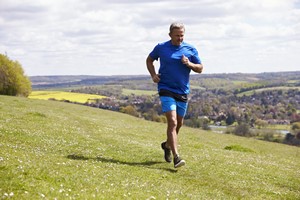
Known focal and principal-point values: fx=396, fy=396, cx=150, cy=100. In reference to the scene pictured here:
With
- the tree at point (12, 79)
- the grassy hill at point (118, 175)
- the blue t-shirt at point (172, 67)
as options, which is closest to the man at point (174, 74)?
the blue t-shirt at point (172, 67)

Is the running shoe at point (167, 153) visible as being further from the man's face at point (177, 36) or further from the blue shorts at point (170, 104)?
the man's face at point (177, 36)

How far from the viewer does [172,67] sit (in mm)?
13555

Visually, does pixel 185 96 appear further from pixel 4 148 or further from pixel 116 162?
pixel 4 148

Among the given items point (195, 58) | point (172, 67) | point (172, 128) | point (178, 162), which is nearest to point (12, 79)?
point (195, 58)

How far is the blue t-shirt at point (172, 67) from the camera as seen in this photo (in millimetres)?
13531

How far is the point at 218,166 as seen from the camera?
15641mm

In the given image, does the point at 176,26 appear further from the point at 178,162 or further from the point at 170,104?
→ the point at 178,162

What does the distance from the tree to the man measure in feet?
286

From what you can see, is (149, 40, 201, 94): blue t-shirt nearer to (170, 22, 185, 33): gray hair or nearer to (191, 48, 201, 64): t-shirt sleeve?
(191, 48, 201, 64): t-shirt sleeve

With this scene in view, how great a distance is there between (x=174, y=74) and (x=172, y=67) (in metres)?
0.25

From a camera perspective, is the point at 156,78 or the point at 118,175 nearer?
the point at 118,175

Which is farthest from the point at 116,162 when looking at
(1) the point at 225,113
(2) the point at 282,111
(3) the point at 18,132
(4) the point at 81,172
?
(2) the point at 282,111

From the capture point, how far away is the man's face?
13259mm

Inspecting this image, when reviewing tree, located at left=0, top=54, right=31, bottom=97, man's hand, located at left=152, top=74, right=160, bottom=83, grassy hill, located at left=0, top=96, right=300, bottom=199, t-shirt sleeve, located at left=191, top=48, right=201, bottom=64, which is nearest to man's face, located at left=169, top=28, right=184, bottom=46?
t-shirt sleeve, located at left=191, top=48, right=201, bottom=64
